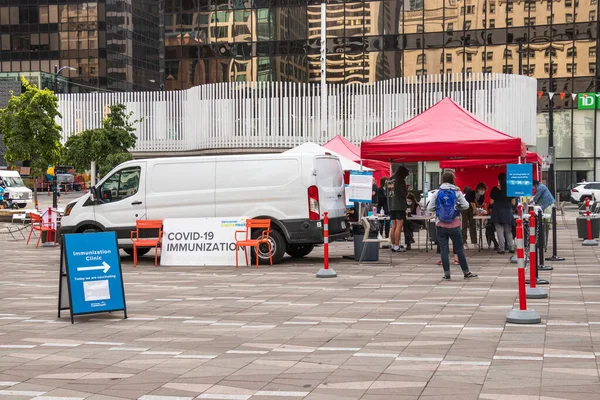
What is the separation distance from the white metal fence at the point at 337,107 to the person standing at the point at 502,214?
2220 cm

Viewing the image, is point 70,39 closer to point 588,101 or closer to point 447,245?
point 588,101

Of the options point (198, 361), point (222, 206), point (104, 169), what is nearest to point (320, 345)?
point (198, 361)

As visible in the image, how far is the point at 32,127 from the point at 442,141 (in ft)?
83.2

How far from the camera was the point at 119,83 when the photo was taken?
3898 inches

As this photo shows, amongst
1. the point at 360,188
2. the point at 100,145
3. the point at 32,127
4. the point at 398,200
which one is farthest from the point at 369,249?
the point at 32,127

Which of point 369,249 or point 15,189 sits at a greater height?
point 15,189

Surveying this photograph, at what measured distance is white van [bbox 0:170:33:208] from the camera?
5328 cm

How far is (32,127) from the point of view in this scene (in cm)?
4050

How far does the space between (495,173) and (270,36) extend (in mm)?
25783

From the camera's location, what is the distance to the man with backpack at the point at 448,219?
15.1 m

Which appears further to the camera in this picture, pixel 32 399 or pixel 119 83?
pixel 119 83

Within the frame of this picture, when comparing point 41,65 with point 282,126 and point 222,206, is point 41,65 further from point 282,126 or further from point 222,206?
point 222,206

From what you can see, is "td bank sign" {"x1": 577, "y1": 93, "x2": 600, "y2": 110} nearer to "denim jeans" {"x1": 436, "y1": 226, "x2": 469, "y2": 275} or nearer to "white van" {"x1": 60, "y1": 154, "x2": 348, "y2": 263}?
"white van" {"x1": 60, "y1": 154, "x2": 348, "y2": 263}

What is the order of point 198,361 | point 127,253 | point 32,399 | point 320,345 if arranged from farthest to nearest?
point 127,253 < point 320,345 < point 198,361 < point 32,399
